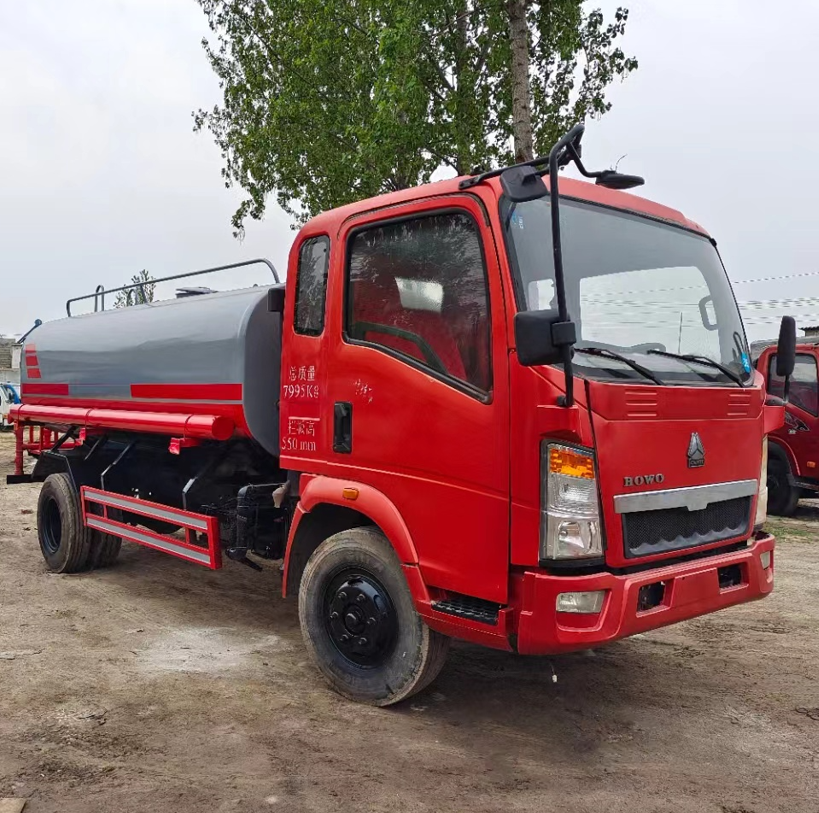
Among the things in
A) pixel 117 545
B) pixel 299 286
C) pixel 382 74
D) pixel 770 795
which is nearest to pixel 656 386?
pixel 770 795

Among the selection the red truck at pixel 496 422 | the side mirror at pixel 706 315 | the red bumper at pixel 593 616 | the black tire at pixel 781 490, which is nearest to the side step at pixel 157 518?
the red truck at pixel 496 422

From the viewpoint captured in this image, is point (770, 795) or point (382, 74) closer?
point (770, 795)

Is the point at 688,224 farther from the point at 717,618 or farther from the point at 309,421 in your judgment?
the point at 717,618

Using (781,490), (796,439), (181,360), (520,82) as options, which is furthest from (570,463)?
(520,82)

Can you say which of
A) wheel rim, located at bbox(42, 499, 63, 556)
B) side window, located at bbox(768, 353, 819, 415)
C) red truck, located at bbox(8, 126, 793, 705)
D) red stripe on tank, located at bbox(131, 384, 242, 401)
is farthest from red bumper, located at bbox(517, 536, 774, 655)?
side window, located at bbox(768, 353, 819, 415)

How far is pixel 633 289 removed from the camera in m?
4.09

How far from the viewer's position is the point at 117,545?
24.1 ft

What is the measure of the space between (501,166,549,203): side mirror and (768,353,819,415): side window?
777cm

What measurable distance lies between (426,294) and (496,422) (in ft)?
2.52

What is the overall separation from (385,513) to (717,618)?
3.20 m

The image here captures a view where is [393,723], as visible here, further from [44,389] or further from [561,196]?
[44,389]

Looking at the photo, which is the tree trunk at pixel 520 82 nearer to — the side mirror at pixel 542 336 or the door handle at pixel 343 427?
the door handle at pixel 343 427

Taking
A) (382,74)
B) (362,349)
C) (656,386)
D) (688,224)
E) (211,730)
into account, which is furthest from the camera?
(382,74)

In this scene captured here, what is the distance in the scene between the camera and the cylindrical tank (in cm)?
512
